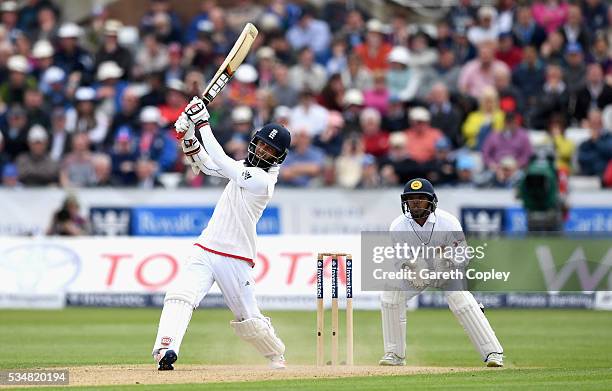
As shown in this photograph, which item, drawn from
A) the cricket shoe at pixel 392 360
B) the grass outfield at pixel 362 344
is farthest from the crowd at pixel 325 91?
the cricket shoe at pixel 392 360

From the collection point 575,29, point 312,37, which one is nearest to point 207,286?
point 312,37

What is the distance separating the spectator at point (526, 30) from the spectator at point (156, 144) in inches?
254

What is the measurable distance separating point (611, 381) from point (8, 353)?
20.3 ft

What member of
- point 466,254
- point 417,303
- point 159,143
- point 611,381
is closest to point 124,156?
point 159,143

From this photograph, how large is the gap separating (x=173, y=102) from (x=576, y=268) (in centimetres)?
756

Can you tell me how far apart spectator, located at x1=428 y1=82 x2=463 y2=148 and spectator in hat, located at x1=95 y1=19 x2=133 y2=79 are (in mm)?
5672

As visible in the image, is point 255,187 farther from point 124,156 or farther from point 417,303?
point 124,156

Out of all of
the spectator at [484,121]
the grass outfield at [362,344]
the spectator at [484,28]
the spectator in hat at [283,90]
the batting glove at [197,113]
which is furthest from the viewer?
the spectator at [484,28]

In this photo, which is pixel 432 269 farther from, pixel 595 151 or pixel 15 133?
pixel 15 133

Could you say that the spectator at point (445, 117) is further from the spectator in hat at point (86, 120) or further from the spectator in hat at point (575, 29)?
the spectator in hat at point (86, 120)

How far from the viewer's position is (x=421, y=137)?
2236cm

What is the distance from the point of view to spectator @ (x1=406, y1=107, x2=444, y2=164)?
22.2 metres

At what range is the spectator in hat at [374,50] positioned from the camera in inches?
956

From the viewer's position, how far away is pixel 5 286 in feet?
66.6
